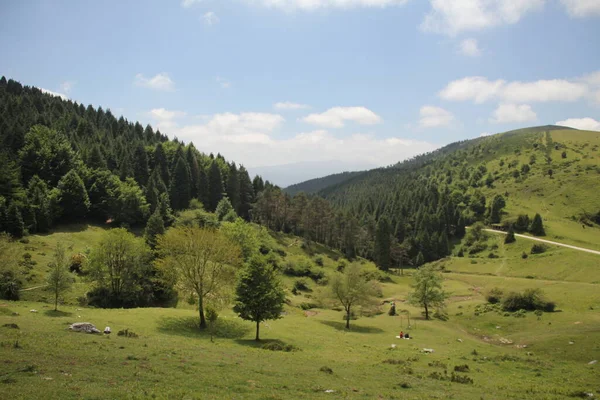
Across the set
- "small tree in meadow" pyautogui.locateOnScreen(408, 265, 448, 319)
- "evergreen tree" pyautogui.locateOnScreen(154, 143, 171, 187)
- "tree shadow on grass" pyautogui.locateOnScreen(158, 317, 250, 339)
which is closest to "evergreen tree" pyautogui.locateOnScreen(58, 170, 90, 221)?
"evergreen tree" pyautogui.locateOnScreen(154, 143, 171, 187)

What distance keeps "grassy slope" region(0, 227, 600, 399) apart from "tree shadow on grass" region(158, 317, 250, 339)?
0.45 feet

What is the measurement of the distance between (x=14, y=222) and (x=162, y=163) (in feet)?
228

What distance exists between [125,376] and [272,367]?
416 inches

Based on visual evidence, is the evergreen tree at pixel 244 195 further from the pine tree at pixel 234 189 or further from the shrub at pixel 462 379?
the shrub at pixel 462 379

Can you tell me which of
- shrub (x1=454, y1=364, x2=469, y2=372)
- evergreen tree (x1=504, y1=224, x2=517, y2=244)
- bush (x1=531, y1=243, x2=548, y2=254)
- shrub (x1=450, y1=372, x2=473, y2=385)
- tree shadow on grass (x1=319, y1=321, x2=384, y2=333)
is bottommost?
tree shadow on grass (x1=319, y1=321, x2=384, y2=333)

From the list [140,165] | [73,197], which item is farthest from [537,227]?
[73,197]

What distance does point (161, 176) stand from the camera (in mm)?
129625

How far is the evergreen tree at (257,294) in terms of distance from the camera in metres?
40.4

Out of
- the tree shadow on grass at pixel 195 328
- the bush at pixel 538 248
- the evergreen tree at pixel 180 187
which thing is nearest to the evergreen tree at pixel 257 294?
the tree shadow on grass at pixel 195 328

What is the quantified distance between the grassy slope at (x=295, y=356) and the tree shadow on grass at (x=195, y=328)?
0.14 metres

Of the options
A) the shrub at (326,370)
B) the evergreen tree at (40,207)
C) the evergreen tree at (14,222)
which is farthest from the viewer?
the evergreen tree at (40,207)

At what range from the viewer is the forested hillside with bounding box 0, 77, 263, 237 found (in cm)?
7919

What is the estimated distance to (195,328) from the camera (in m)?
42.0

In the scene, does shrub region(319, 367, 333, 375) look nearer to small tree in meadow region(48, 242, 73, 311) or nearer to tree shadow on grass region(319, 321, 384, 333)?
tree shadow on grass region(319, 321, 384, 333)
